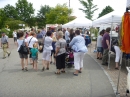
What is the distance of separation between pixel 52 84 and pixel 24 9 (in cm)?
8318

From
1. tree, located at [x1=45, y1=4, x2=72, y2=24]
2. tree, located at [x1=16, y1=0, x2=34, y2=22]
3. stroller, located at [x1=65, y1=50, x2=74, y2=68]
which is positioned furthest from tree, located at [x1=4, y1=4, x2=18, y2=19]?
stroller, located at [x1=65, y1=50, x2=74, y2=68]

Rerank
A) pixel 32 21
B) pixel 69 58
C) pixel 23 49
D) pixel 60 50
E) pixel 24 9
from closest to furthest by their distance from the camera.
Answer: pixel 60 50 → pixel 23 49 → pixel 69 58 → pixel 24 9 → pixel 32 21

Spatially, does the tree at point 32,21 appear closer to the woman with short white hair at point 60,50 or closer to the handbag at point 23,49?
the handbag at point 23,49

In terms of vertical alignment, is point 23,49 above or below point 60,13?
below

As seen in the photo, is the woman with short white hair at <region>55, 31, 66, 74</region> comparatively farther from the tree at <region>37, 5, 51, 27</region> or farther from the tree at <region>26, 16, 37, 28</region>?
the tree at <region>37, 5, 51, 27</region>

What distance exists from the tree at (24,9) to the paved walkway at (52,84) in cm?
8037

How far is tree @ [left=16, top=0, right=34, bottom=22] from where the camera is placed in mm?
86312

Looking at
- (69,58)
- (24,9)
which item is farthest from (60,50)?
(24,9)

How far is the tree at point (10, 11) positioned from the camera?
85000 millimetres

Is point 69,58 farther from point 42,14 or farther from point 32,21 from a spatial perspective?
point 42,14

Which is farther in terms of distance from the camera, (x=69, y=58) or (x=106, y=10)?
(x=106, y=10)

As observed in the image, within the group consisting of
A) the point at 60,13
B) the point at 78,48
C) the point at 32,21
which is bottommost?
the point at 78,48

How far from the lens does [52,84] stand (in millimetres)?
6922

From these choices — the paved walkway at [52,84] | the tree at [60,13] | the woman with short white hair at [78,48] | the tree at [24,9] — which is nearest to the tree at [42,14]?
the tree at [24,9]
